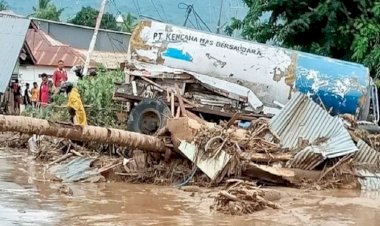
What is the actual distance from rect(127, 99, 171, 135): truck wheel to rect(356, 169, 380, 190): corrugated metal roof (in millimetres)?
4346

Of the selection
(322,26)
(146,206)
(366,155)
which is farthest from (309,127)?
(322,26)

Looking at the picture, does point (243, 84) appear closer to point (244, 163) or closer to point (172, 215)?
point (244, 163)

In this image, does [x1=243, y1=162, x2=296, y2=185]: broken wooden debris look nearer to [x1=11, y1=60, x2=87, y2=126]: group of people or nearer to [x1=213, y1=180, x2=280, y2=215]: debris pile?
[x1=213, y1=180, x2=280, y2=215]: debris pile

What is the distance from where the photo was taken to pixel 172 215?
10.4 meters

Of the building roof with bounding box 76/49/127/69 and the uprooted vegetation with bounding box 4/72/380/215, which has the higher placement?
the building roof with bounding box 76/49/127/69

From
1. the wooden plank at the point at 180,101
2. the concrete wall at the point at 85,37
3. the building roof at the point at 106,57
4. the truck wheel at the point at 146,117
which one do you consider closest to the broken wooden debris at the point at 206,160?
the wooden plank at the point at 180,101

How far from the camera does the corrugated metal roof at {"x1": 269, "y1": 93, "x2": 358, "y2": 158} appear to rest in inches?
531

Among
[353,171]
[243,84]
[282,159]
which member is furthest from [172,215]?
[243,84]

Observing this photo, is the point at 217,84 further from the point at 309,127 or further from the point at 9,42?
the point at 9,42

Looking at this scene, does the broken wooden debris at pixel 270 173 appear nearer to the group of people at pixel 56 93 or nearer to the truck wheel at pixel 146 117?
the group of people at pixel 56 93

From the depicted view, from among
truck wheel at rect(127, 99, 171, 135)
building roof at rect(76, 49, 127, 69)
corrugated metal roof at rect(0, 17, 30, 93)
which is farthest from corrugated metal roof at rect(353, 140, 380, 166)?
building roof at rect(76, 49, 127, 69)

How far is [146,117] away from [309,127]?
147 inches

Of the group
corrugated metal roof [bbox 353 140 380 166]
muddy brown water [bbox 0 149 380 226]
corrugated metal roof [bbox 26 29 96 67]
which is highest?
corrugated metal roof [bbox 26 29 96 67]

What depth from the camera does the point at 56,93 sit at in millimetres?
18609
